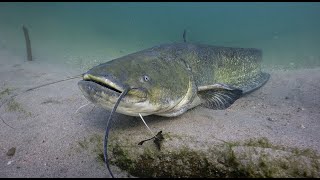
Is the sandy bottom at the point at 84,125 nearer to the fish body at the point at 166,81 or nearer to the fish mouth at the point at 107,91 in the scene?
the fish body at the point at 166,81

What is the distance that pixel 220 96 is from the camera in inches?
139

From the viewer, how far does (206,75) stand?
12.9 feet

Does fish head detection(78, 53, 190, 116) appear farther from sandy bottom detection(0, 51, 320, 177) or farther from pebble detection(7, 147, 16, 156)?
pebble detection(7, 147, 16, 156)

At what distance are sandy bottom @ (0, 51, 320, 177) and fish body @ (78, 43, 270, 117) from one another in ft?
0.99

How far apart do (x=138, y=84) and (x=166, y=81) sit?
420 millimetres

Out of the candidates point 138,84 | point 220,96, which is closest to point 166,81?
point 138,84

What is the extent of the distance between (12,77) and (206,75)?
5.00 metres

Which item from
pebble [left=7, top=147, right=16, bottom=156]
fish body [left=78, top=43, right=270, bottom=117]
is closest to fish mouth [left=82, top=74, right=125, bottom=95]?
fish body [left=78, top=43, right=270, bottom=117]

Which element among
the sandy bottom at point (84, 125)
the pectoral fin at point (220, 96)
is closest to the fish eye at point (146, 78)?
the sandy bottom at point (84, 125)

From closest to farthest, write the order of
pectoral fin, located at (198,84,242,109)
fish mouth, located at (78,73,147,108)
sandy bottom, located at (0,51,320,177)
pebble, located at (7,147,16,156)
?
1. fish mouth, located at (78,73,147,108)
2. sandy bottom, located at (0,51,320,177)
3. pebble, located at (7,147,16,156)
4. pectoral fin, located at (198,84,242,109)

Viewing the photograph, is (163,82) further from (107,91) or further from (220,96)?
(220,96)

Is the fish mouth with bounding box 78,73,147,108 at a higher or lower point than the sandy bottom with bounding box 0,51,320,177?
higher

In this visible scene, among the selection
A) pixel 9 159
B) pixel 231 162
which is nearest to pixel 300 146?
pixel 231 162

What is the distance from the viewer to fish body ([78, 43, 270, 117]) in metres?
2.43
